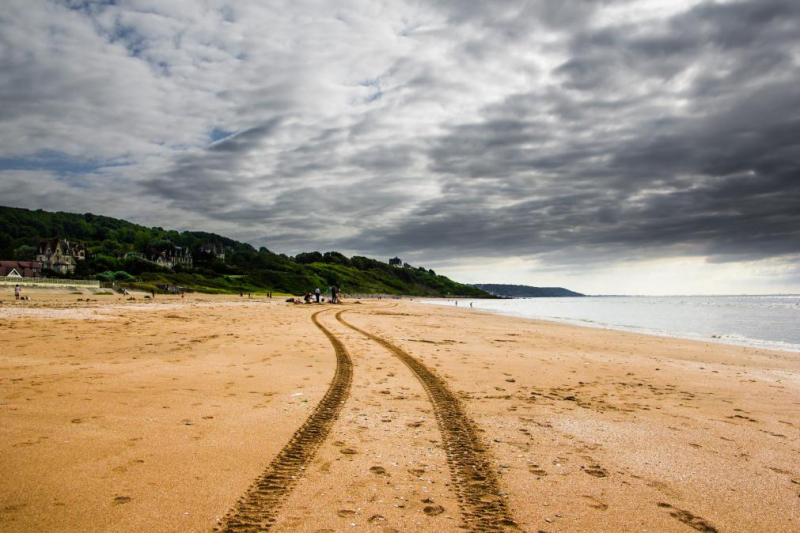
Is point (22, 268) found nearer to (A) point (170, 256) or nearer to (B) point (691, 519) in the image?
(A) point (170, 256)

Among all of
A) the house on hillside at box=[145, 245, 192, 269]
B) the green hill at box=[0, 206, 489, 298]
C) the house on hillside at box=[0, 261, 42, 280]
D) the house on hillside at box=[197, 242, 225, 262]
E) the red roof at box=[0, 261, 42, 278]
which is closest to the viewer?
the house on hillside at box=[0, 261, 42, 280]

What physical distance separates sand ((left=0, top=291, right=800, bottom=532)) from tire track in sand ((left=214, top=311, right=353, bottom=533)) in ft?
0.07

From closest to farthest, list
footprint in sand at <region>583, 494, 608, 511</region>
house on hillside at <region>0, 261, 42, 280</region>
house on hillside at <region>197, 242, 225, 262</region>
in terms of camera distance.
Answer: footprint in sand at <region>583, 494, 608, 511</region> < house on hillside at <region>0, 261, 42, 280</region> < house on hillside at <region>197, 242, 225, 262</region>

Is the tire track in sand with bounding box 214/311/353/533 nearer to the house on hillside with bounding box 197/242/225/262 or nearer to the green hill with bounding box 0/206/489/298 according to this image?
the green hill with bounding box 0/206/489/298

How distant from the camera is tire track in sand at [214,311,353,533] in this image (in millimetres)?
3355

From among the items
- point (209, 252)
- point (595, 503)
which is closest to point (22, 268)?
point (209, 252)

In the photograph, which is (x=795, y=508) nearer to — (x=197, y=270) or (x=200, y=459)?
(x=200, y=459)

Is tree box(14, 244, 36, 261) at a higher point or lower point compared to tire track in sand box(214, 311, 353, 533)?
higher

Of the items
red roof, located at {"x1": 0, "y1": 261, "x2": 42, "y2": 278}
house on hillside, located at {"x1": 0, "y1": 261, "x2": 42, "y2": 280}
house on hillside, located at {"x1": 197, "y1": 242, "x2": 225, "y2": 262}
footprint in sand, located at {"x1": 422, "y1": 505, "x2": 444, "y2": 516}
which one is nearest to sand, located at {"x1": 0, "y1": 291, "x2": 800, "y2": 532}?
footprint in sand, located at {"x1": 422, "y1": 505, "x2": 444, "y2": 516}

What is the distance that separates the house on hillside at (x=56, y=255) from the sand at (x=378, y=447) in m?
119

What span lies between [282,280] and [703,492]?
11915 centimetres

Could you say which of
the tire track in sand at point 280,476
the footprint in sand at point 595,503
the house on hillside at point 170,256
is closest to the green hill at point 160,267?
the house on hillside at point 170,256

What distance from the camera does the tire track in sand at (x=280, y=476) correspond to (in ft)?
11.0

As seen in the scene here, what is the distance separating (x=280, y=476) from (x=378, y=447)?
1.29 metres
